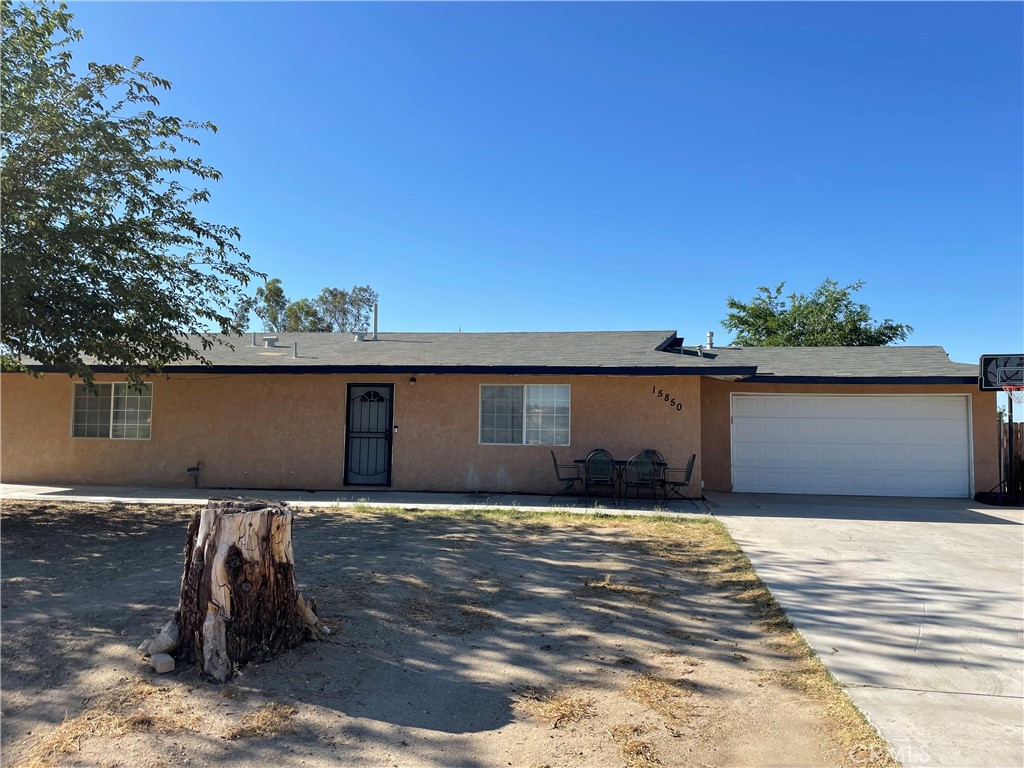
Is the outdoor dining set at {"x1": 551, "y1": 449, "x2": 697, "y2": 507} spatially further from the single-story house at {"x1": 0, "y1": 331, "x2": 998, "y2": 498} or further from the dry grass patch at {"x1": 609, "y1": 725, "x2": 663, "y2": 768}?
the dry grass patch at {"x1": 609, "y1": 725, "x2": 663, "y2": 768}

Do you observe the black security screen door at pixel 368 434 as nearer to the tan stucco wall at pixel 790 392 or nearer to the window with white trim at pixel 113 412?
the window with white trim at pixel 113 412

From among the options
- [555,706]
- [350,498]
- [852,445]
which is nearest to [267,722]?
[555,706]

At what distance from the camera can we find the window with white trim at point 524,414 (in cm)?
1154

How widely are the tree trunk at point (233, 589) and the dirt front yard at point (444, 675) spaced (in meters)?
0.13

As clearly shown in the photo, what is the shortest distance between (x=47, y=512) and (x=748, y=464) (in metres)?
11.7

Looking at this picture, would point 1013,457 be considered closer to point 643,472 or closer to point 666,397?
point 666,397

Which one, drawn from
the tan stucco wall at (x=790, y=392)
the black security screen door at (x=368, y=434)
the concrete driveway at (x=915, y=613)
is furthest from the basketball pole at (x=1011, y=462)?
the black security screen door at (x=368, y=434)

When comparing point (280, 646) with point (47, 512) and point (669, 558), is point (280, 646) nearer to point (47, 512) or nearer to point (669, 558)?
point (669, 558)

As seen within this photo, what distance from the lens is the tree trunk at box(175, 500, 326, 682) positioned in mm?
3611

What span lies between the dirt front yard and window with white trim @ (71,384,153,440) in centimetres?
648

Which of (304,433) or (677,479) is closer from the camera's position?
(677,479)

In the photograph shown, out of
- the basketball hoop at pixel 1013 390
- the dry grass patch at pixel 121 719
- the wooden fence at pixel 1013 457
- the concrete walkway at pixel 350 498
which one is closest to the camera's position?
the dry grass patch at pixel 121 719

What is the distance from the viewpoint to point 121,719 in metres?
3.09

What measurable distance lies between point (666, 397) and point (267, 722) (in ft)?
29.9
